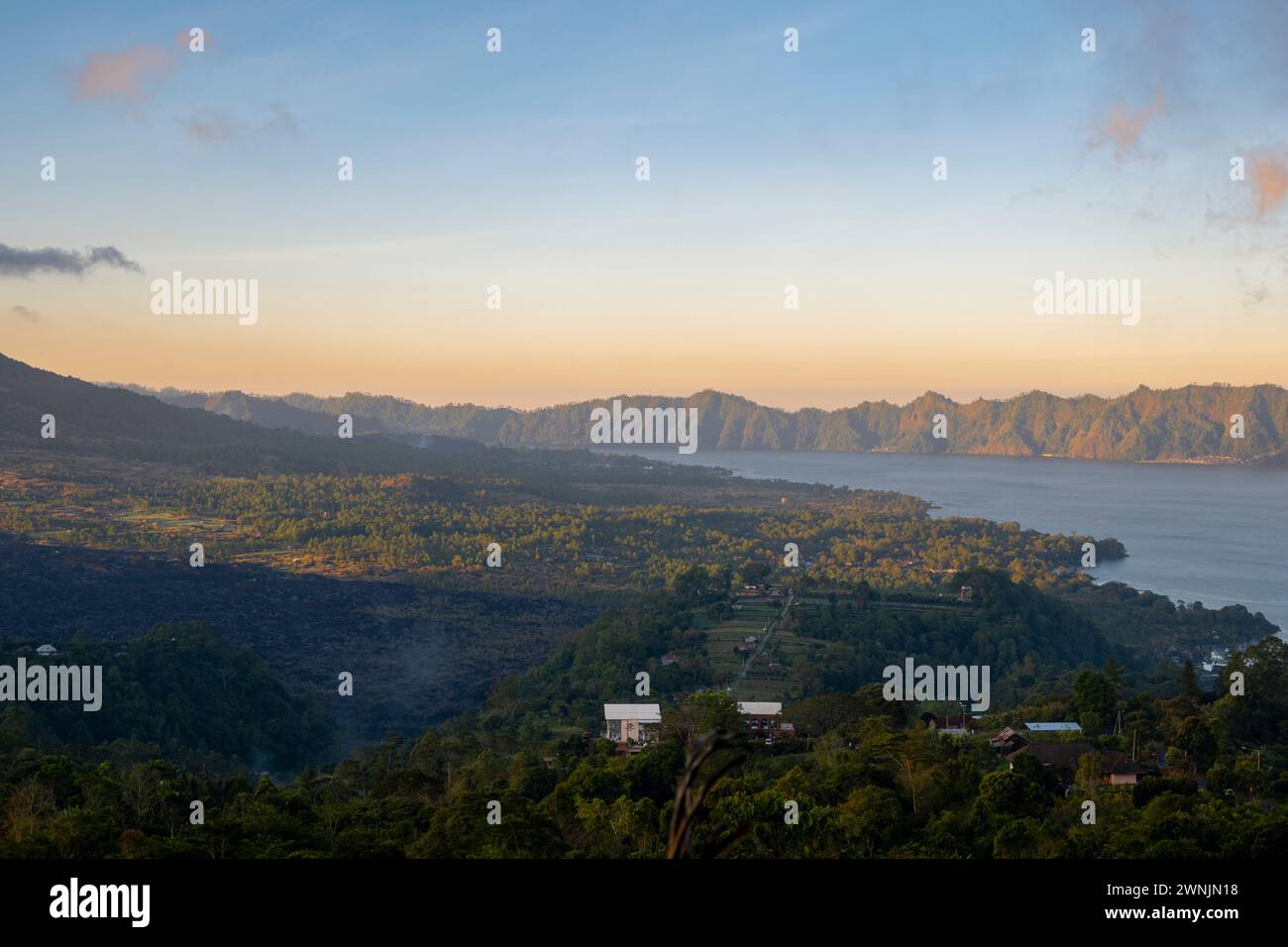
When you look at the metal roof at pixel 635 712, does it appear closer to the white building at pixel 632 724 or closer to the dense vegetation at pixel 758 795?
the white building at pixel 632 724

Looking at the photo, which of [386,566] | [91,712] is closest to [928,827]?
[91,712]

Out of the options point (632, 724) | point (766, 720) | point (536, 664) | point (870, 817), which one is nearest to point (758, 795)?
point (870, 817)

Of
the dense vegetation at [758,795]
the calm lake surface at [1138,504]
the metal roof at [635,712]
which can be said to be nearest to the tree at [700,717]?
the dense vegetation at [758,795]

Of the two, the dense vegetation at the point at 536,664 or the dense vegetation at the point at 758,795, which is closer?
the dense vegetation at the point at 758,795

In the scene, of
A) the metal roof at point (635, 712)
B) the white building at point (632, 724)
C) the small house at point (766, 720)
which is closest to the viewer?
the white building at point (632, 724)

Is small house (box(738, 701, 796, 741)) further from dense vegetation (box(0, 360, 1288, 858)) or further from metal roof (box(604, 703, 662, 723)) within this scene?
metal roof (box(604, 703, 662, 723))

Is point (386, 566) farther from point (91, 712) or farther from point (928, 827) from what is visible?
point (928, 827)
